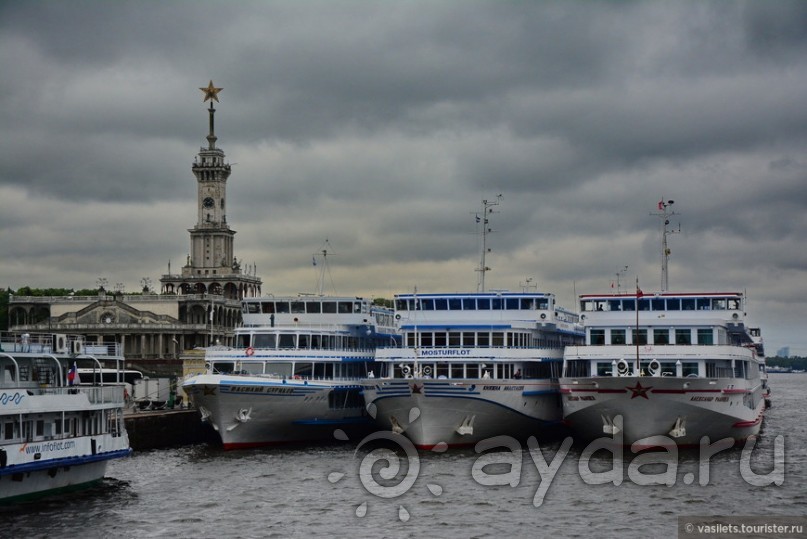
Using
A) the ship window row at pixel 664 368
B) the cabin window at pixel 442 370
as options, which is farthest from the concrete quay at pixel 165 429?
the ship window row at pixel 664 368

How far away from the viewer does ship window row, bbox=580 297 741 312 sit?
66.4 m

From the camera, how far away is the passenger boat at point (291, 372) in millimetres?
66688

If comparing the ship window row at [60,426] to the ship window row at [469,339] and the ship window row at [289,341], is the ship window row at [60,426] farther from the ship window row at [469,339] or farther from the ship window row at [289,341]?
the ship window row at [469,339]

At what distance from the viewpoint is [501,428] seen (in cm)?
6681

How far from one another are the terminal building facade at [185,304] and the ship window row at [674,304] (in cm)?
8255

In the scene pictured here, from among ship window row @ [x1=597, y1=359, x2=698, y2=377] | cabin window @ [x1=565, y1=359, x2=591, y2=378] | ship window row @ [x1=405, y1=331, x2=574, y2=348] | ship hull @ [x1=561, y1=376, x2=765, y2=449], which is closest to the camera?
ship hull @ [x1=561, y1=376, x2=765, y2=449]

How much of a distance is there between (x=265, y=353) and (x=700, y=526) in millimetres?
34936

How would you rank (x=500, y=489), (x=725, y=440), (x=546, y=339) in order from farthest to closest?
(x=546, y=339)
(x=725, y=440)
(x=500, y=489)

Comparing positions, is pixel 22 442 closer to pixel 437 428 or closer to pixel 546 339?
pixel 437 428

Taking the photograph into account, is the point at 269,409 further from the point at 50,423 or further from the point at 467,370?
the point at 50,423

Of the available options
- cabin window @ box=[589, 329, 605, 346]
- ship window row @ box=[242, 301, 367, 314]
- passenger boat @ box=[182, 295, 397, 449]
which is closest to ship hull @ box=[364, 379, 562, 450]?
cabin window @ box=[589, 329, 605, 346]

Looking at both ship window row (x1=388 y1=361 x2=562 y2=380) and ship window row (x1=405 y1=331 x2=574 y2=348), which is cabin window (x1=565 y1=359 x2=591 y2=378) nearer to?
ship window row (x1=388 y1=361 x2=562 y2=380)

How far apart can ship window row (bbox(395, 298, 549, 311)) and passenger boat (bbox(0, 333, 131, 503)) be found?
22.6 meters

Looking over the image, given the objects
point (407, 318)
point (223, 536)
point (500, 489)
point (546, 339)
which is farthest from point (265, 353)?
point (223, 536)
